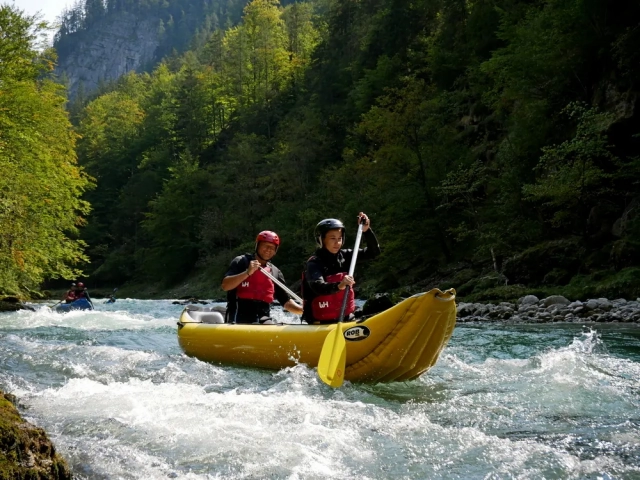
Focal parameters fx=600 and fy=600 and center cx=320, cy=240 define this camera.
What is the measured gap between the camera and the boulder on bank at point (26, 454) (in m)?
2.31

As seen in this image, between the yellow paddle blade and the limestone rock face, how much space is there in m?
163

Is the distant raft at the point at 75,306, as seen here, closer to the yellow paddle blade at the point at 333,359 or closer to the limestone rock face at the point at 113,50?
the yellow paddle blade at the point at 333,359

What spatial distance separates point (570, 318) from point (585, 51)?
31.4 feet

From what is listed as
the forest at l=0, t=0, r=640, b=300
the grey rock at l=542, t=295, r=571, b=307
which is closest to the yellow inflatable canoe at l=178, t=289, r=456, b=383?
the grey rock at l=542, t=295, r=571, b=307

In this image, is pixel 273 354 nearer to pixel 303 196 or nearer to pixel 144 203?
pixel 303 196

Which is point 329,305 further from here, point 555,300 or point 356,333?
point 555,300

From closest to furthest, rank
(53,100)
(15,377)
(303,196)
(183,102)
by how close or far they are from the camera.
→ 1. (15,377)
2. (53,100)
3. (303,196)
4. (183,102)

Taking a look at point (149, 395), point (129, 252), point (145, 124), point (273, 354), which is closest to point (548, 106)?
point (273, 354)

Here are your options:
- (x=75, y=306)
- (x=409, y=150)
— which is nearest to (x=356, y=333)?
(x=75, y=306)

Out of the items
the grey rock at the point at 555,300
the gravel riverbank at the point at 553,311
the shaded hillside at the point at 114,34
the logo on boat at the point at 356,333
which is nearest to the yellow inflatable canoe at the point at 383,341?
the logo on boat at the point at 356,333

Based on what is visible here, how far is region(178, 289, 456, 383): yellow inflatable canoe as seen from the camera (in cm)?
473

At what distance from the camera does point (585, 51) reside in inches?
675

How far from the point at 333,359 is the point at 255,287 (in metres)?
2.26

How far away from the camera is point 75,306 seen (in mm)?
16734
